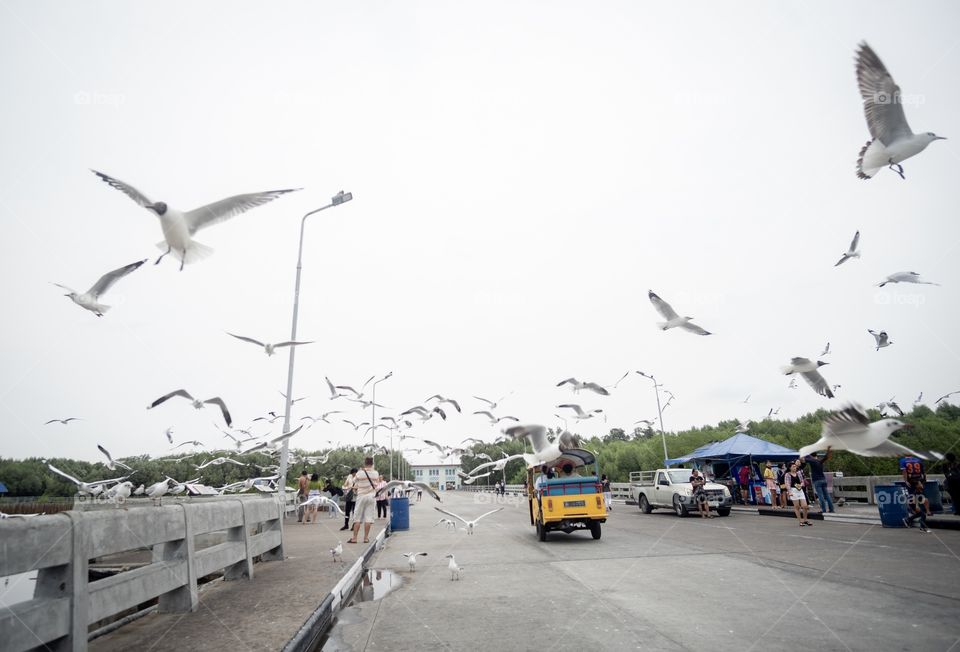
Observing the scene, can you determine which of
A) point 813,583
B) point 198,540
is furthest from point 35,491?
point 813,583

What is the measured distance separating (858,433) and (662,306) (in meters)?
6.30

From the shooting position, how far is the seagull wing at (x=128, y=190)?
6.91 m

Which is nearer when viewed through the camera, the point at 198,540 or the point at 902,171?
the point at 902,171

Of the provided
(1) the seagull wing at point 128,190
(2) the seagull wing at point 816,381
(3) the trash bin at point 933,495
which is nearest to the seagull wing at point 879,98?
(2) the seagull wing at point 816,381

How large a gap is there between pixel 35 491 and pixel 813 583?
61.8 m

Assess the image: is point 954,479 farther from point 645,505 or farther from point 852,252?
point 645,505

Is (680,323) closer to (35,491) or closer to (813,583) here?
(813,583)

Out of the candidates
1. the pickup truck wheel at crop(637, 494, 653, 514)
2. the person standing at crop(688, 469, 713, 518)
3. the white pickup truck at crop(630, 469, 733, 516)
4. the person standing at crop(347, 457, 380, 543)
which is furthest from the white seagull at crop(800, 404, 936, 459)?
the pickup truck wheel at crop(637, 494, 653, 514)

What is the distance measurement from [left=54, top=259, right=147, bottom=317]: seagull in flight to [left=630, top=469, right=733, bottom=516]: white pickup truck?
62.5 feet

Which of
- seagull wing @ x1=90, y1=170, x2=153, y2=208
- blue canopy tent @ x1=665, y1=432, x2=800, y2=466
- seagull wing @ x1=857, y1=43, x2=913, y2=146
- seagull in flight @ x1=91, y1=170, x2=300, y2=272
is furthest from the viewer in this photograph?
blue canopy tent @ x1=665, y1=432, x2=800, y2=466

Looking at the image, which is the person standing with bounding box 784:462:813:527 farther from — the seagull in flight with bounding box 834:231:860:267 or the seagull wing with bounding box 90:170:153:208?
the seagull wing with bounding box 90:170:153:208

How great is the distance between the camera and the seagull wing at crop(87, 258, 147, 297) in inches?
316

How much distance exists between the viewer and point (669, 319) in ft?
38.2

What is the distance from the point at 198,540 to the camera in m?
10.6
